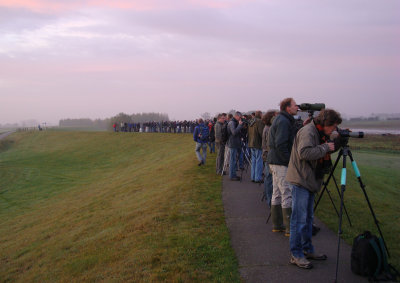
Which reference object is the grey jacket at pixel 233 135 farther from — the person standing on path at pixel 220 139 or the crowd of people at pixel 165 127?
the crowd of people at pixel 165 127

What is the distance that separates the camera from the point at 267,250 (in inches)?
211

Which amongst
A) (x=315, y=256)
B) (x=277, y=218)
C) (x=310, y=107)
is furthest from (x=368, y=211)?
(x=310, y=107)

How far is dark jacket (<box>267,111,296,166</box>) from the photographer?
522 cm

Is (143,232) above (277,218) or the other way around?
the other way around

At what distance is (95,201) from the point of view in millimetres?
14656

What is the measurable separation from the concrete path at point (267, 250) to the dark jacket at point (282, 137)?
5.01 feet

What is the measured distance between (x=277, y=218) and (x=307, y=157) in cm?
219

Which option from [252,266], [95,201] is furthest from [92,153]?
[252,266]

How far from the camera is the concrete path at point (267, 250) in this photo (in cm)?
446

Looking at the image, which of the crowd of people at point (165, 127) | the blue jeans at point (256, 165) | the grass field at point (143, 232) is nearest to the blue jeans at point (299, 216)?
the grass field at point (143, 232)

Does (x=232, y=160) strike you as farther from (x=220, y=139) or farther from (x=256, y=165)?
(x=220, y=139)

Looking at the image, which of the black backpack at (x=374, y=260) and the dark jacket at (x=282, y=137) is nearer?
the black backpack at (x=374, y=260)

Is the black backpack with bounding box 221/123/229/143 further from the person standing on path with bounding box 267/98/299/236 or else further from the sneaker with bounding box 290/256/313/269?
the sneaker with bounding box 290/256/313/269

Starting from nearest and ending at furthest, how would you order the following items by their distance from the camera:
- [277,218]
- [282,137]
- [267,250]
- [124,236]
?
[282,137]
[267,250]
[277,218]
[124,236]
